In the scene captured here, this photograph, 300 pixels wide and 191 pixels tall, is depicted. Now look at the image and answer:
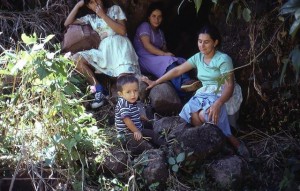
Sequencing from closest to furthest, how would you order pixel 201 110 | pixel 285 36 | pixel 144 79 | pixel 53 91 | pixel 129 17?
1. pixel 53 91
2. pixel 285 36
3. pixel 201 110
4. pixel 144 79
5. pixel 129 17

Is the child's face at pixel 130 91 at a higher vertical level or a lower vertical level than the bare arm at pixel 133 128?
higher

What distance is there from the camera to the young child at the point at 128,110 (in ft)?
15.3

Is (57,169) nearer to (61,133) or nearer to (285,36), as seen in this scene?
(61,133)

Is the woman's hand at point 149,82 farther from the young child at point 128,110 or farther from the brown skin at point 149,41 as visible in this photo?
the young child at point 128,110

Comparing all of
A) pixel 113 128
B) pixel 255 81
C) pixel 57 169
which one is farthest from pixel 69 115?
pixel 255 81

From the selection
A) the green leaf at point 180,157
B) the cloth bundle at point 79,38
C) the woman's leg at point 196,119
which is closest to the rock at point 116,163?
the green leaf at point 180,157

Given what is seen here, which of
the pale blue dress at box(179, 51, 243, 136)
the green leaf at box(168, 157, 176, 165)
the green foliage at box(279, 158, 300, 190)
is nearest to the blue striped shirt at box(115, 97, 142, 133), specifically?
the green leaf at box(168, 157, 176, 165)

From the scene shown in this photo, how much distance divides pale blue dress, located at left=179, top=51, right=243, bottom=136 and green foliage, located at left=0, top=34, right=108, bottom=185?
108 centimetres

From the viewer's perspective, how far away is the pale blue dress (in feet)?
16.3

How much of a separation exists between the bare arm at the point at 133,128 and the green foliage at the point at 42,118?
37 cm

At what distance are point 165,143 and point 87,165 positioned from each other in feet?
2.47

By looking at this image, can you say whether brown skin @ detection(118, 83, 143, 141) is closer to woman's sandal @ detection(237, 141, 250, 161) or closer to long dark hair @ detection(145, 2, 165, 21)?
woman's sandal @ detection(237, 141, 250, 161)

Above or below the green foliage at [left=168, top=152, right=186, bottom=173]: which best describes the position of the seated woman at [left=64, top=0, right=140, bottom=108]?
above

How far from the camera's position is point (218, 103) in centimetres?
486
